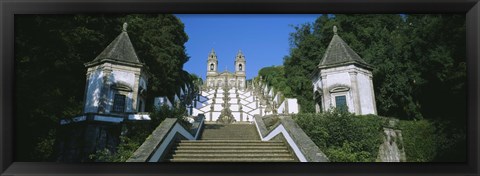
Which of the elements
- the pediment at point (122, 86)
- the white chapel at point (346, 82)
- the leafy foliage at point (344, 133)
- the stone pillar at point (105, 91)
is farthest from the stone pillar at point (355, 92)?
the stone pillar at point (105, 91)

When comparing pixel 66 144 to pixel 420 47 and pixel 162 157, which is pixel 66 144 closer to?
pixel 162 157

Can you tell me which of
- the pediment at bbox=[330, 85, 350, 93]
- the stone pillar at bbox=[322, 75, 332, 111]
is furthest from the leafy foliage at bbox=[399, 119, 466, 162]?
the stone pillar at bbox=[322, 75, 332, 111]

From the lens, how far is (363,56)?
12.9 m

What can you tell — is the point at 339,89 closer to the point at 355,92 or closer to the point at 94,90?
the point at 355,92

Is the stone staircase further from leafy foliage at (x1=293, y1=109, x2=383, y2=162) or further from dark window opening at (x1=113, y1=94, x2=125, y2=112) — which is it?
dark window opening at (x1=113, y1=94, x2=125, y2=112)

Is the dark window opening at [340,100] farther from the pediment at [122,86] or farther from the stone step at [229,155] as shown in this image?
the pediment at [122,86]

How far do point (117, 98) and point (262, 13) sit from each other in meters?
7.24

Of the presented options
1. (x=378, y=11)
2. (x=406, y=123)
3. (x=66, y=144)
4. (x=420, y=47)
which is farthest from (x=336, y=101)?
(x=66, y=144)

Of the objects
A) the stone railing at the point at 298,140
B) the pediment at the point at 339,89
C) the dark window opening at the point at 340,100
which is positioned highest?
the pediment at the point at 339,89

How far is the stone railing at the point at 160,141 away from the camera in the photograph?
5496 millimetres

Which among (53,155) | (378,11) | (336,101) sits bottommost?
(53,155)

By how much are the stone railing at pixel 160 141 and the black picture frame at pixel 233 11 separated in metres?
0.60

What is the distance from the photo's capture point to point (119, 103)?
1077 centimetres

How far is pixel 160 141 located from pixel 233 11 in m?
2.89
